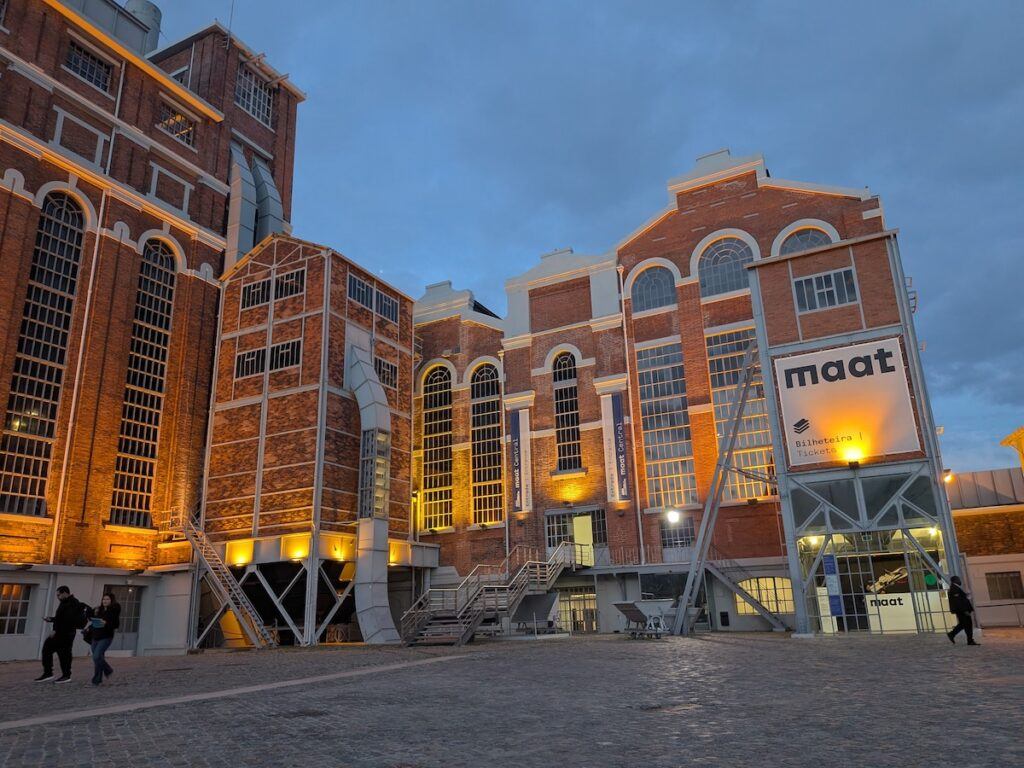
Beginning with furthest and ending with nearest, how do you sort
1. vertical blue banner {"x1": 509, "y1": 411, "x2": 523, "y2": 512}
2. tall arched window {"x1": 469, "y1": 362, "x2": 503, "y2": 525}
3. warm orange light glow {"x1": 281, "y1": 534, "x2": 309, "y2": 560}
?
tall arched window {"x1": 469, "y1": 362, "x2": 503, "y2": 525} → vertical blue banner {"x1": 509, "y1": 411, "x2": 523, "y2": 512} → warm orange light glow {"x1": 281, "y1": 534, "x2": 309, "y2": 560}

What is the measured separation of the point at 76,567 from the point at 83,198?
47.0 feet

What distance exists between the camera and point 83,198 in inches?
1147

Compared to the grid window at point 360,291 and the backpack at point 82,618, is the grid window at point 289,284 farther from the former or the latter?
the backpack at point 82,618

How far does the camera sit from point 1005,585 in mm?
31266

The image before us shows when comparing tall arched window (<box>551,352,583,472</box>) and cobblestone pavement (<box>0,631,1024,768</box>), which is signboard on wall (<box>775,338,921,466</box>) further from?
tall arched window (<box>551,352,583,472</box>)

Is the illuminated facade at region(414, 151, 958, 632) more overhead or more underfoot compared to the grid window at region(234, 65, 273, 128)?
more underfoot

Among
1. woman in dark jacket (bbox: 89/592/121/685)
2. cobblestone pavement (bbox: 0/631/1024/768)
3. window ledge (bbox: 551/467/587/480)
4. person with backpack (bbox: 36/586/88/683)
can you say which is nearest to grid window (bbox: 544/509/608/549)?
window ledge (bbox: 551/467/587/480)

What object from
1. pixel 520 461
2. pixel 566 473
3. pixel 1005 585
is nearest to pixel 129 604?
pixel 520 461

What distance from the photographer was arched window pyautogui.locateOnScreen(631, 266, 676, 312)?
3284 centimetres

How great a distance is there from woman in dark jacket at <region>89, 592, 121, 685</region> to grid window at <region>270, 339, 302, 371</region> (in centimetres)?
1754

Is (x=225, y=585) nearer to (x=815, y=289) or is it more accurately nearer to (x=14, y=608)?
(x=14, y=608)

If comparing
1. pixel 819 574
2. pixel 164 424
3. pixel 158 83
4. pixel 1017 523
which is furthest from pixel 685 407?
pixel 158 83

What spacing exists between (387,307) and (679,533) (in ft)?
53.5

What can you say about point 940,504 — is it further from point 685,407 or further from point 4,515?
point 4,515
